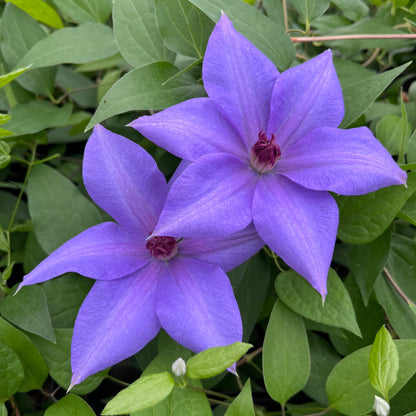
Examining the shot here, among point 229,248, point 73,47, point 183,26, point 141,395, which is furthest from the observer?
point 73,47

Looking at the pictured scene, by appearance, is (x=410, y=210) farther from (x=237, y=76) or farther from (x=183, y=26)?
(x=183, y=26)

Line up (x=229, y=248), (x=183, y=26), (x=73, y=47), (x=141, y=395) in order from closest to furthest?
1. (x=141, y=395)
2. (x=229, y=248)
3. (x=183, y=26)
4. (x=73, y=47)

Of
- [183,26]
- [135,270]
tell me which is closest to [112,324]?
[135,270]

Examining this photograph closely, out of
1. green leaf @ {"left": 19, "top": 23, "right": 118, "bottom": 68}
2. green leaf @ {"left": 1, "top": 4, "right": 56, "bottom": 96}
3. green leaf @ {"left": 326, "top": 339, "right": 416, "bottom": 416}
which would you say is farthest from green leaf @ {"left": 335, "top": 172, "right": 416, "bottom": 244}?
green leaf @ {"left": 1, "top": 4, "right": 56, "bottom": 96}

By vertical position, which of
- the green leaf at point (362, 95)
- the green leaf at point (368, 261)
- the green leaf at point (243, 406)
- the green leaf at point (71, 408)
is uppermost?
the green leaf at point (362, 95)

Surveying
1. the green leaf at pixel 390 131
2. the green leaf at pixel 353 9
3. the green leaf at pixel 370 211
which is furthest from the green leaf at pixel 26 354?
the green leaf at pixel 353 9

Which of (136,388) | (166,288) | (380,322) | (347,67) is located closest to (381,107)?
(347,67)

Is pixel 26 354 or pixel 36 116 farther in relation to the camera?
pixel 36 116

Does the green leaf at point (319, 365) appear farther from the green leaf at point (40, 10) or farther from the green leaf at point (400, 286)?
the green leaf at point (40, 10)
